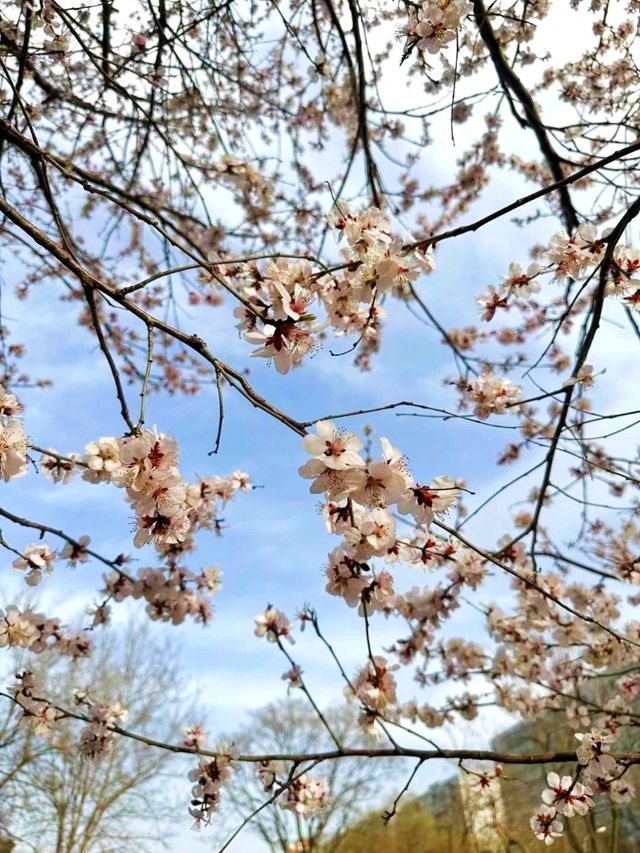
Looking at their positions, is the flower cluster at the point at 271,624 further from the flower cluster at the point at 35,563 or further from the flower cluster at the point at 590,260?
the flower cluster at the point at 590,260

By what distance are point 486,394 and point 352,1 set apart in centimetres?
188

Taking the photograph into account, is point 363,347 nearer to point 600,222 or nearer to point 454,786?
point 600,222

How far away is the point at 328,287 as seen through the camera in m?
2.12

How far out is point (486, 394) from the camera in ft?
9.73

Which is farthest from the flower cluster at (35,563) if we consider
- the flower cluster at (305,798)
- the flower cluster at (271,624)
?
the flower cluster at (305,798)

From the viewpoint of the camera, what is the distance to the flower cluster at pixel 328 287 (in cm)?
146

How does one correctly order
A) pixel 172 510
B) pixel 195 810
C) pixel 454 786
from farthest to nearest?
pixel 454 786 → pixel 195 810 → pixel 172 510

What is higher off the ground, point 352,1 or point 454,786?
point 352,1

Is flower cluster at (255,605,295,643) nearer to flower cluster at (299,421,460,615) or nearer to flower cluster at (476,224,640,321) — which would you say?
flower cluster at (299,421,460,615)

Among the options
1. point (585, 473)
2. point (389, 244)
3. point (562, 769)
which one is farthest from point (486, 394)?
point (562, 769)

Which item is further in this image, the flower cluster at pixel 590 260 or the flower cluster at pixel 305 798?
the flower cluster at pixel 305 798

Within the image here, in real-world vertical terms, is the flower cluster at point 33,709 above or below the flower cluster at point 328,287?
below

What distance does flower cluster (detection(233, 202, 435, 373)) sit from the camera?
146 cm

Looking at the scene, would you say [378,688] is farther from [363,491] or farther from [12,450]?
[12,450]
